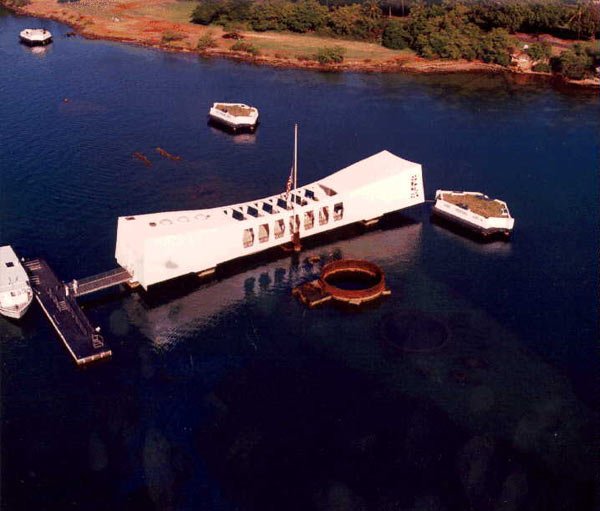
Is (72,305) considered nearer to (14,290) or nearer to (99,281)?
(99,281)

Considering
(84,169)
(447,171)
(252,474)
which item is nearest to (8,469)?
(252,474)

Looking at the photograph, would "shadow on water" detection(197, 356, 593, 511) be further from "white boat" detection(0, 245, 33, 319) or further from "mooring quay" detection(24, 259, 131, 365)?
"white boat" detection(0, 245, 33, 319)

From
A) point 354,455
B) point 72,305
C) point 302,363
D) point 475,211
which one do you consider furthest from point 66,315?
point 475,211

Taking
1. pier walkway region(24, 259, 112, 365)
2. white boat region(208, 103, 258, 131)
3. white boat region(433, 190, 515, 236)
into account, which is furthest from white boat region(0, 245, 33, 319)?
white boat region(208, 103, 258, 131)

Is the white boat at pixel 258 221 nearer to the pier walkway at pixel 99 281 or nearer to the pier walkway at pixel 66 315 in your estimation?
the pier walkway at pixel 99 281

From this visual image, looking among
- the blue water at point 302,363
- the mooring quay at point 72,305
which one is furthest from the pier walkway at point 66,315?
the blue water at point 302,363

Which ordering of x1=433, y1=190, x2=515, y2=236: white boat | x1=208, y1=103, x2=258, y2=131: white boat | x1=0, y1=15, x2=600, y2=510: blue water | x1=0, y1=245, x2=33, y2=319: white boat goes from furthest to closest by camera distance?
x1=208, y1=103, x2=258, y2=131: white boat → x1=433, y1=190, x2=515, y2=236: white boat → x1=0, y1=245, x2=33, y2=319: white boat → x1=0, y1=15, x2=600, y2=510: blue water
